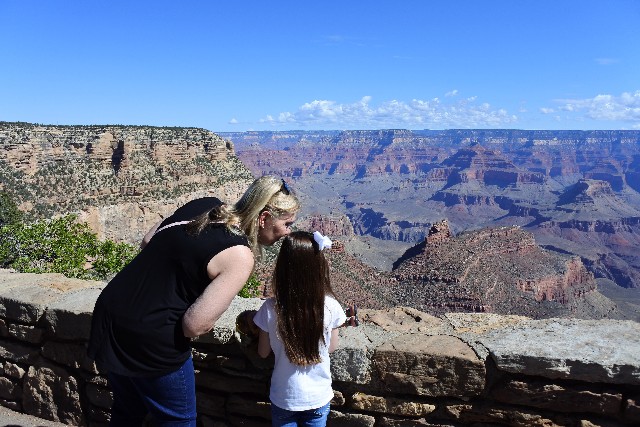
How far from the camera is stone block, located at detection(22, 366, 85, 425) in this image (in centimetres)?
422

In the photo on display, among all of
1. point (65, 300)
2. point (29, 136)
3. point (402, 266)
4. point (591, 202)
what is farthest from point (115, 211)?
point (591, 202)

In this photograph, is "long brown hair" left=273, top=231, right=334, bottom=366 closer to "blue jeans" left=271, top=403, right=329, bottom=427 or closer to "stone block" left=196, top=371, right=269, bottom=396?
"blue jeans" left=271, top=403, right=329, bottom=427

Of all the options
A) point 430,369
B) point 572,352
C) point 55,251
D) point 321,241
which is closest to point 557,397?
point 572,352

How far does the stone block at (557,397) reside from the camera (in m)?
3.17

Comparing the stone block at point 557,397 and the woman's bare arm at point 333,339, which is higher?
the woman's bare arm at point 333,339

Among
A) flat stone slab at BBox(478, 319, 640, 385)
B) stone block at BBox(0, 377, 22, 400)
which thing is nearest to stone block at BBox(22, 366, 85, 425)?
stone block at BBox(0, 377, 22, 400)

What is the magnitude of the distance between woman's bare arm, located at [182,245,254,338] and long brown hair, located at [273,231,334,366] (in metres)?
0.30

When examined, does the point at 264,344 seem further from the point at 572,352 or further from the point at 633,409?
the point at 633,409

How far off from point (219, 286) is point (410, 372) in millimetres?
1615

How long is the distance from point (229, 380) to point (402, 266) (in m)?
54.2

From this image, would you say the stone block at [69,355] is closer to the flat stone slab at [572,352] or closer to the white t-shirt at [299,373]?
the white t-shirt at [299,373]

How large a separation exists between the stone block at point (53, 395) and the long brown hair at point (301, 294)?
7.99 feet

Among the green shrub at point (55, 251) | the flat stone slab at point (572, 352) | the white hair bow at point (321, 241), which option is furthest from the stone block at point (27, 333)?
the green shrub at point (55, 251)

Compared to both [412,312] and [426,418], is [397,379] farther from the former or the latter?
[412,312]
